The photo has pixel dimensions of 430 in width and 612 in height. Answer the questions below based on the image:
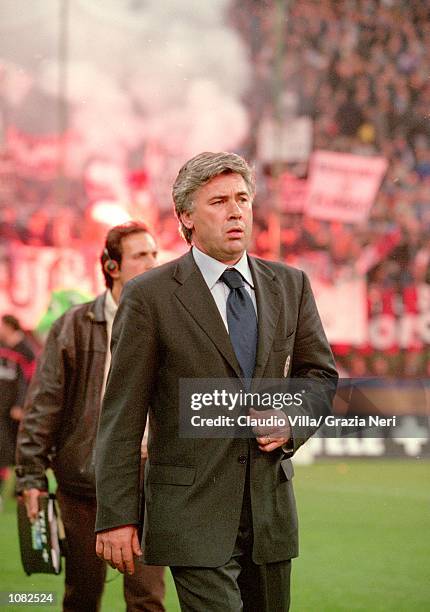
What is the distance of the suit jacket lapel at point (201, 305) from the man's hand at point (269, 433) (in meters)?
0.10

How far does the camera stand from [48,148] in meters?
14.6

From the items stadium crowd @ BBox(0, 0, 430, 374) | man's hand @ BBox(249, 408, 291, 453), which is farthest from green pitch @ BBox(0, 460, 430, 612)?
stadium crowd @ BBox(0, 0, 430, 374)

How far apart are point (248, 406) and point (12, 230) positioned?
11.8 meters

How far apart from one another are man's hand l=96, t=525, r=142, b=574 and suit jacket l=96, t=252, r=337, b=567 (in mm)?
21

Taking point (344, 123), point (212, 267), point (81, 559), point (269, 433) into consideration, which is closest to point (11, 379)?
point (81, 559)

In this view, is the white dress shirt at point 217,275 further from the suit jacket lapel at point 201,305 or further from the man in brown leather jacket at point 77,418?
the man in brown leather jacket at point 77,418

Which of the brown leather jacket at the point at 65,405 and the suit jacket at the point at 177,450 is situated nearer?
the suit jacket at the point at 177,450

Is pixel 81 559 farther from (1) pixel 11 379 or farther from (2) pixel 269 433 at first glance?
(1) pixel 11 379

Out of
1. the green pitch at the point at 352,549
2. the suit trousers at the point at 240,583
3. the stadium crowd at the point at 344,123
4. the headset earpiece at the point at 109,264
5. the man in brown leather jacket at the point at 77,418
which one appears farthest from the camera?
the stadium crowd at the point at 344,123

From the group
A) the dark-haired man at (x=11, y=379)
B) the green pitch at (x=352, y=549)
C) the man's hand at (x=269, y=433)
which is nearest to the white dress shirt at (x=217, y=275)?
the man's hand at (x=269, y=433)

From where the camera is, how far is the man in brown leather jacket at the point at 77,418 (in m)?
3.73

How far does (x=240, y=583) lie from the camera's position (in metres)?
2.74

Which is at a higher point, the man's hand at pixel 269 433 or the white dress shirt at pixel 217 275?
the white dress shirt at pixel 217 275

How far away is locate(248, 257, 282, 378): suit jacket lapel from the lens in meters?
2.69
